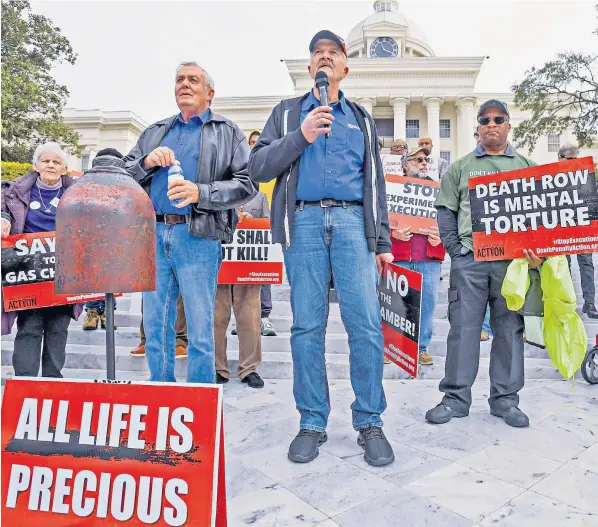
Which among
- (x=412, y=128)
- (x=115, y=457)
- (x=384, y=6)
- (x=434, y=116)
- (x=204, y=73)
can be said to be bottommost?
(x=115, y=457)

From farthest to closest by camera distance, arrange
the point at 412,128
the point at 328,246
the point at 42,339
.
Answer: the point at 412,128, the point at 42,339, the point at 328,246

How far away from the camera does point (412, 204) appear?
5020mm

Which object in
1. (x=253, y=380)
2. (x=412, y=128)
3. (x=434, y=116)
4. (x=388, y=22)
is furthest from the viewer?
(x=388, y=22)

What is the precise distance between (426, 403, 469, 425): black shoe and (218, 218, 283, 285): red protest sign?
1.93 metres

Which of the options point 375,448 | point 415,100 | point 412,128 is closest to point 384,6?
point 415,100

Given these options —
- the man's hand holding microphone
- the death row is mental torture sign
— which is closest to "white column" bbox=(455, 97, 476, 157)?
the death row is mental torture sign

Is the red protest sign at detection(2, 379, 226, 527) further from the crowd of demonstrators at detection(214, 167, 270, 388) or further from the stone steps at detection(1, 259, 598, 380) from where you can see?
the stone steps at detection(1, 259, 598, 380)

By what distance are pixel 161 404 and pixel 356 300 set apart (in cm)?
124

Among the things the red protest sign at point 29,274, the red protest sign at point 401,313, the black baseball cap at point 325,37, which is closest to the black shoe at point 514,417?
the red protest sign at point 401,313

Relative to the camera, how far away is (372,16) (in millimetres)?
56906

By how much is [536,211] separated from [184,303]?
2.30m

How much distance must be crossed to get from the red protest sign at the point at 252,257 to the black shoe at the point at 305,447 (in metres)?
2.02

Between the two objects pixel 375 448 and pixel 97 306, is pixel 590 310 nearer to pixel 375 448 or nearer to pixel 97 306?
A: pixel 375 448

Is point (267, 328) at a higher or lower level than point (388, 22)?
lower
